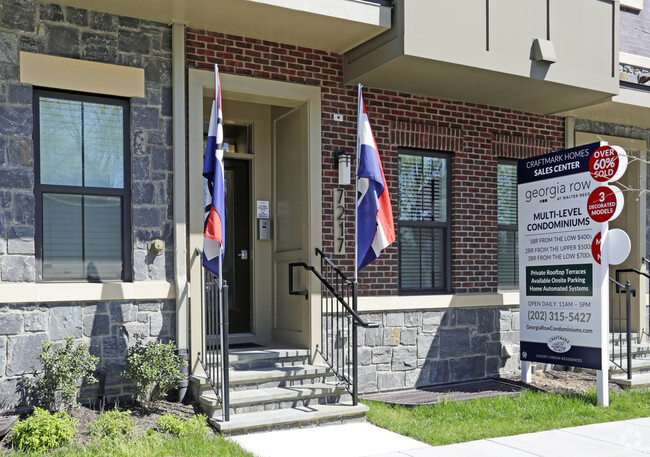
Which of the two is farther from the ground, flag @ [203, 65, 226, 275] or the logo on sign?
flag @ [203, 65, 226, 275]

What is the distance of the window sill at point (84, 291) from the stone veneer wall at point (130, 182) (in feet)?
0.19

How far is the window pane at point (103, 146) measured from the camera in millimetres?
6387

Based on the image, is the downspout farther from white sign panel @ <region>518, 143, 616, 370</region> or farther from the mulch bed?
white sign panel @ <region>518, 143, 616, 370</region>

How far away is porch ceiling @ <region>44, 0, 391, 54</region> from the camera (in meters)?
6.23

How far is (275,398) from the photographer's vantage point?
625cm

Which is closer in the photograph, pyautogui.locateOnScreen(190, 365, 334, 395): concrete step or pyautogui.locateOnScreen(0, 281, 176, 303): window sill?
pyautogui.locateOnScreen(0, 281, 176, 303): window sill

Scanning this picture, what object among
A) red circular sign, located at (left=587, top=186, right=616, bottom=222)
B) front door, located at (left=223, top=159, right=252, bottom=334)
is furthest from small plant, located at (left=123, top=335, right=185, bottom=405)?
red circular sign, located at (left=587, top=186, right=616, bottom=222)

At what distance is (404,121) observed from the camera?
8.12 metres

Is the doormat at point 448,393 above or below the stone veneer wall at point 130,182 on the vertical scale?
below

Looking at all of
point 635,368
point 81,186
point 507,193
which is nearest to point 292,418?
point 81,186

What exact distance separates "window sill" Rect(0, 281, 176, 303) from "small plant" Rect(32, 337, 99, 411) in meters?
0.42

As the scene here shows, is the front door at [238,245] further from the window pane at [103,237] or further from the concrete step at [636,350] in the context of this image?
the concrete step at [636,350]

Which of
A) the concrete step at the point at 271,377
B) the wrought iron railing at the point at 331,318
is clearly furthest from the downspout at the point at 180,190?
the wrought iron railing at the point at 331,318

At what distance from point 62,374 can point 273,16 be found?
12.5 ft
